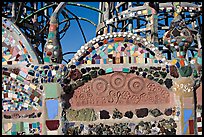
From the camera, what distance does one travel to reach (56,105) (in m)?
4.87

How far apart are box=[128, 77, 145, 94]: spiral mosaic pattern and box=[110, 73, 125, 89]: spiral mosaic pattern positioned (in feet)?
0.33

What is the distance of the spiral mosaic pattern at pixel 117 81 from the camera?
16.1 ft

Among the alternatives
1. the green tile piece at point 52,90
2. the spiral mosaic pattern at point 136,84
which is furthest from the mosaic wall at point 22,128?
the spiral mosaic pattern at point 136,84

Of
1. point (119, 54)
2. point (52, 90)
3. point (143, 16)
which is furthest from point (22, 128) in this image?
point (143, 16)

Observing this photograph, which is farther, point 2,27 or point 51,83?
point 2,27

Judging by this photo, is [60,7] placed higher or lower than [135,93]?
higher

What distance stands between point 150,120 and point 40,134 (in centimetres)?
141

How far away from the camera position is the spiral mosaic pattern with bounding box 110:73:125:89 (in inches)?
193

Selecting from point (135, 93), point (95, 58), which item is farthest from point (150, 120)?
point (95, 58)

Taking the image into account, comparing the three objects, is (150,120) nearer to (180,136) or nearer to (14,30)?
(180,136)

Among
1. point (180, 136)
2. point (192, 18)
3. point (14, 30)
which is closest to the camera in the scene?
point (180, 136)

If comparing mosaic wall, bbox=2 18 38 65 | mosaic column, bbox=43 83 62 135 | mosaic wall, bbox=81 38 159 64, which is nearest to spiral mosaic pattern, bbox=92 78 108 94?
mosaic wall, bbox=81 38 159 64

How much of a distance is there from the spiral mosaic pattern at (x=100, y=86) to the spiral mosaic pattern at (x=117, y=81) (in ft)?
0.30

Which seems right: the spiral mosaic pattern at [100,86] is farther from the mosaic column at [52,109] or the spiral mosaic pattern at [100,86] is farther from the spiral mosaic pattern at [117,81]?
the mosaic column at [52,109]
